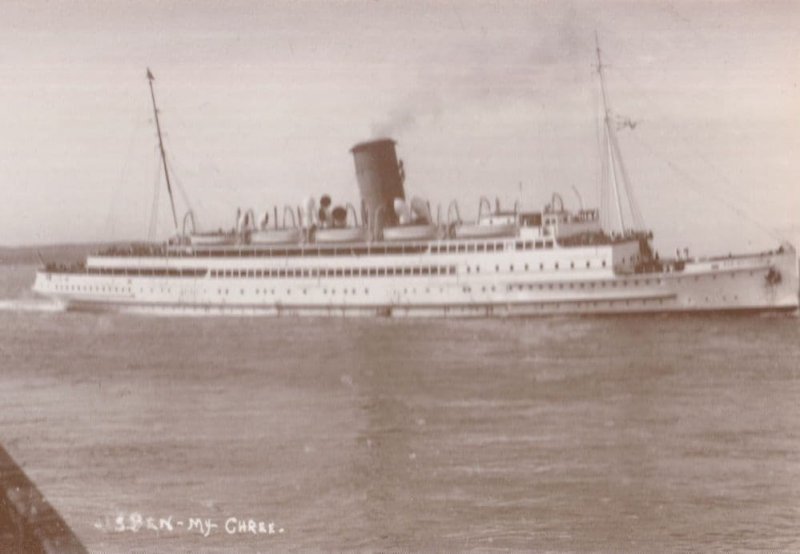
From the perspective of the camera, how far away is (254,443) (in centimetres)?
→ 669

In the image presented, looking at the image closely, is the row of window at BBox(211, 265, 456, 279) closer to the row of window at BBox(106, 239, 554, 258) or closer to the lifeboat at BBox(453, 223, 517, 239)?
the row of window at BBox(106, 239, 554, 258)

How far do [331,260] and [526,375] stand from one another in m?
5.87

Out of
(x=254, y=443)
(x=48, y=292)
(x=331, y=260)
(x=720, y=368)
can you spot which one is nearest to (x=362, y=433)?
(x=254, y=443)

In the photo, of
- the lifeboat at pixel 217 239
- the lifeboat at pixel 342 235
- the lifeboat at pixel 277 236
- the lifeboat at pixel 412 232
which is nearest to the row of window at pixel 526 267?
the lifeboat at pixel 412 232

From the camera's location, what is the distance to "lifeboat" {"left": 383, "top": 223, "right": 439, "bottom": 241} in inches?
520

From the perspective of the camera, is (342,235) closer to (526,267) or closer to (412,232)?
(412,232)

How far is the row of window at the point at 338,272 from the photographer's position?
13.2 metres

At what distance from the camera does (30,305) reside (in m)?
12.6

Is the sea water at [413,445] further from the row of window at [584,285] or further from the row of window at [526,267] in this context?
the row of window at [526,267]

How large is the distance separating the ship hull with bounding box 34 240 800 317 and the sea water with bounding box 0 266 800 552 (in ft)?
8.16

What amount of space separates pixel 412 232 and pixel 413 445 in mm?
6761

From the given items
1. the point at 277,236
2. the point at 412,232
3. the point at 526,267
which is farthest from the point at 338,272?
the point at 526,267

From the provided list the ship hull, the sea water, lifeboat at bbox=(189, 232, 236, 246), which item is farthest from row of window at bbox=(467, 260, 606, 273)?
lifeboat at bbox=(189, 232, 236, 246)

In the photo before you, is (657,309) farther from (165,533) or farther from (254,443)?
(165,533)
